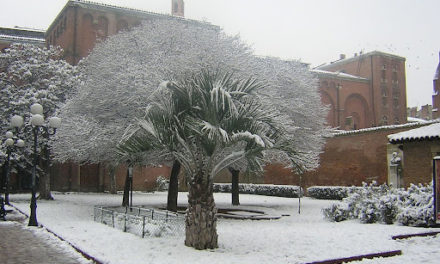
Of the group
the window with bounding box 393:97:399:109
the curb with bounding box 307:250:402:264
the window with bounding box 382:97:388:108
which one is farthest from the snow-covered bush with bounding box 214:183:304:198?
the window with bounding box 393:97:399:109

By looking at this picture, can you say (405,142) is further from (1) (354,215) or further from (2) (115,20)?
(2) (115,20)

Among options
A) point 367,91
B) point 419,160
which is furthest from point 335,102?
point 419,160

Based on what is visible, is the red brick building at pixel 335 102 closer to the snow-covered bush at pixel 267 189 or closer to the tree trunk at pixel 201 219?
the tree trunk at pixel 201 219

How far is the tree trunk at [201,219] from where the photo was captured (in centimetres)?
941

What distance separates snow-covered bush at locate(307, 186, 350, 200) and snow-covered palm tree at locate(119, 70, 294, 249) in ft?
62.0

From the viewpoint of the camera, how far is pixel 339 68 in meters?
58.8

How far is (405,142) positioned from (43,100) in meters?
18.1

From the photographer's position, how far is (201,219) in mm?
9453

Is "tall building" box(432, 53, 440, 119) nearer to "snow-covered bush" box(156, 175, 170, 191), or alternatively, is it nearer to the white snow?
"snow-covered bush" box(156, 175, 170, 191)

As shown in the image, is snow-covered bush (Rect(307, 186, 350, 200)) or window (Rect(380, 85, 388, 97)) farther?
window (Rect(380, 85, 388, 97))

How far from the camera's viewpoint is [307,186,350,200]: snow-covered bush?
2748cm

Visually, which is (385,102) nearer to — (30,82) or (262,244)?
(30,82)

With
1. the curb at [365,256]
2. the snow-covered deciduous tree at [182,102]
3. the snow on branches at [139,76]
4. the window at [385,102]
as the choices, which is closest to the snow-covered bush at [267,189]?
the snow-covered deciduous tree at [182,102]

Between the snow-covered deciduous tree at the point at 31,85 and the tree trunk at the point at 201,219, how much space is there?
16284 mm
